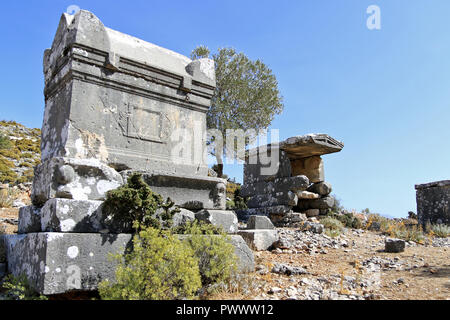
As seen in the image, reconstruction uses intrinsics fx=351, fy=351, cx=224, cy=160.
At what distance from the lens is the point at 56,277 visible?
3.14 meters

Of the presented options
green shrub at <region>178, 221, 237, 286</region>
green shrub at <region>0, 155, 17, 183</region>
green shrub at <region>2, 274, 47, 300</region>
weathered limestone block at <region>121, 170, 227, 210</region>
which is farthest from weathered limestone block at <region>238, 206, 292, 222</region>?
green shrub at <region>0, 155, 17, 183</region>

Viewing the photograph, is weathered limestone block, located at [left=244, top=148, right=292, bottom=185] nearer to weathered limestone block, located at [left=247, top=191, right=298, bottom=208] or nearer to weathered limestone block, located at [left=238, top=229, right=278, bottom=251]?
weathered limestone block, located at [left=247, top=191, right=298, bottom=208]

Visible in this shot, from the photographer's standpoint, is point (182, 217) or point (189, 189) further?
point (189, 189)

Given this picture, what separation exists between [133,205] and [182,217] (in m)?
0.80

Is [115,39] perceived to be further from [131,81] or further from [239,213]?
[239,213]

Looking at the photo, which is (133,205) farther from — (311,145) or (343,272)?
(311,145)

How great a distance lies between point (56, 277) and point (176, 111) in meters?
2.52

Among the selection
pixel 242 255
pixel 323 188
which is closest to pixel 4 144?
pixel 323 188

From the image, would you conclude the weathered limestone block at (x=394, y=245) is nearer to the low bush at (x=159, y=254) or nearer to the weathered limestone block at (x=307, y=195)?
the low bush at (x=159, y=254)

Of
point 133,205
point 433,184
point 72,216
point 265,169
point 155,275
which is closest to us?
point 155,275

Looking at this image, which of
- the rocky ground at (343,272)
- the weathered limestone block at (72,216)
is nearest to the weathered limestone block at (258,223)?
the rocky ground at (343,272)

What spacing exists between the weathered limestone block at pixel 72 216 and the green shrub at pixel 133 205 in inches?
5.0

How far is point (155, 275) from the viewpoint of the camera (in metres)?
2.99

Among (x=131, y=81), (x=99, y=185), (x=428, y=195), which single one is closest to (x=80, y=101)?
(x=131, y=81)
